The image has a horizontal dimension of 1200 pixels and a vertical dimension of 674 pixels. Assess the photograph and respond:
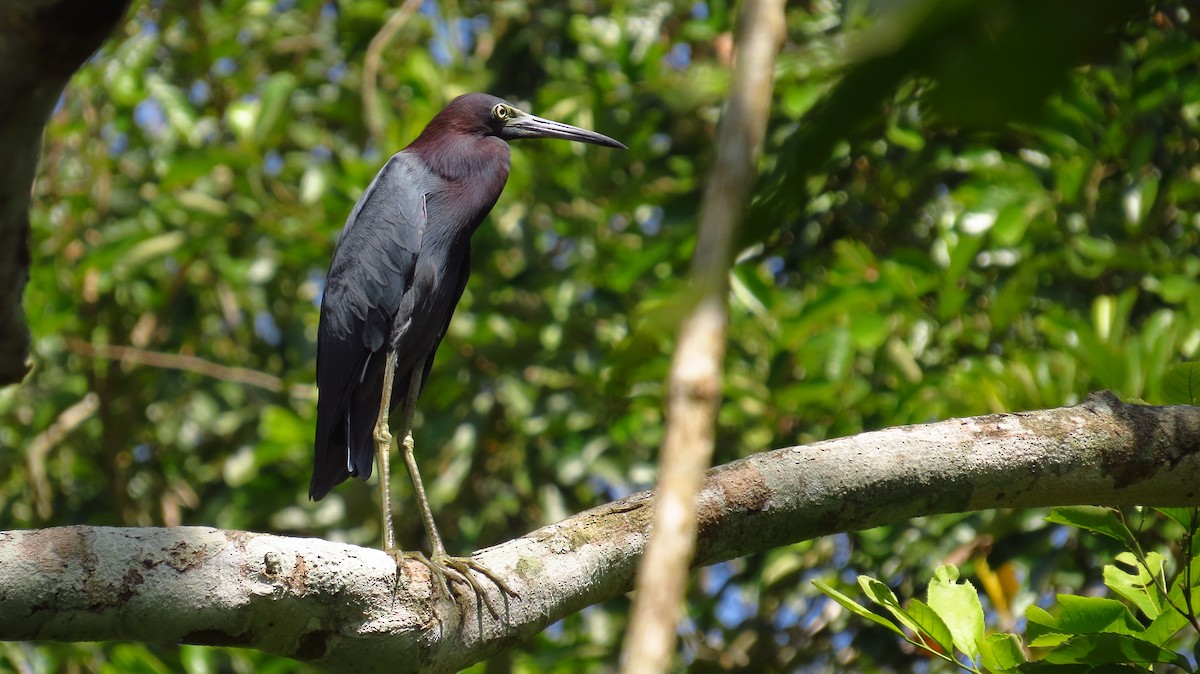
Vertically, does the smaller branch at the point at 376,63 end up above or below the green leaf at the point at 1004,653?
above

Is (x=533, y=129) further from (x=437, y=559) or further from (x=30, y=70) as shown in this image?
(x=30, y=70)

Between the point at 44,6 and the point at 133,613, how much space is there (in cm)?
95

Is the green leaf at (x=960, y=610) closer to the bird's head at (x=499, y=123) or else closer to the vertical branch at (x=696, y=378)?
the vertical branch at (x=696, y=378)

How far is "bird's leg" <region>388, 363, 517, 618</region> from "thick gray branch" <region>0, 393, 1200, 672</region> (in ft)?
0.10

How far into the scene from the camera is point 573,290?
4543 mm

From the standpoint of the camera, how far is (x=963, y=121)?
1.69 feet

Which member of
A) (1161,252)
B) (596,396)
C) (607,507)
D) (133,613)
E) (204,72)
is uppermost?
(204,72)

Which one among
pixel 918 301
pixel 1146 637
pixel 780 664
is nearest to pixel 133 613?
pixel 1146 637

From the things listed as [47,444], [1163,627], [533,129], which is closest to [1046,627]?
[1163,627]

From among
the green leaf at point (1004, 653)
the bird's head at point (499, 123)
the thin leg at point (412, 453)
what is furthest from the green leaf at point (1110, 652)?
the bird's head at point (499, 123)

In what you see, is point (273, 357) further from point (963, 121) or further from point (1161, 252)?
point (963, 121)

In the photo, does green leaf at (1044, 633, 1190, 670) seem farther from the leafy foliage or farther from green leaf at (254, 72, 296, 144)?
green leaf at (254, 72, 296, 144)

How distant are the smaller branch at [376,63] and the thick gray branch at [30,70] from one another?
3.29 metres

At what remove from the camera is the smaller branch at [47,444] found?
5.29 m
